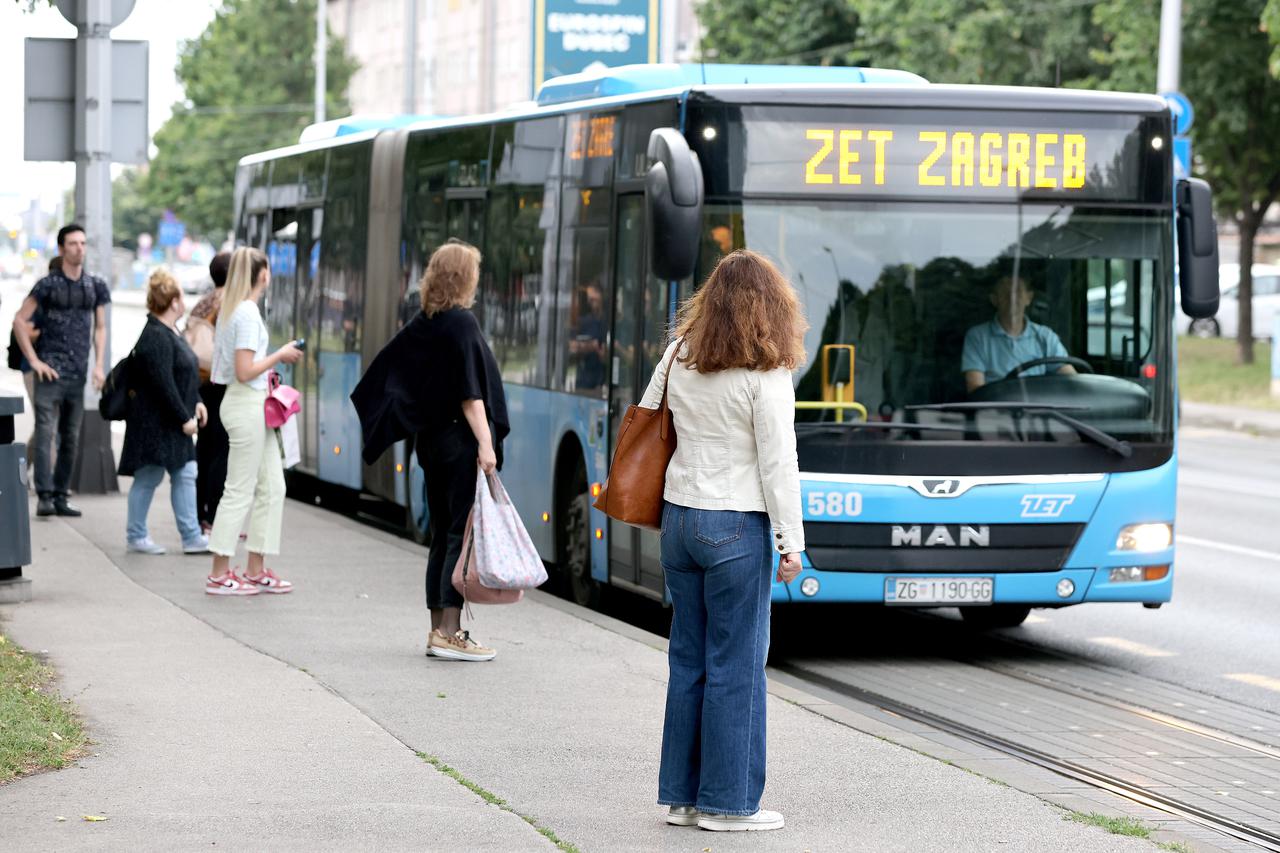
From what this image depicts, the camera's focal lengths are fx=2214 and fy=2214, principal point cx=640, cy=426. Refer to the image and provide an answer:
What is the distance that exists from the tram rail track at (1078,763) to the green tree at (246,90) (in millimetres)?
66015

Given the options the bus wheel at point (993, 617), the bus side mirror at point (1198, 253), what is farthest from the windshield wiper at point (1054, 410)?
the bus wheel at point (993, 617)

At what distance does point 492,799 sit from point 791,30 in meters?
42.8

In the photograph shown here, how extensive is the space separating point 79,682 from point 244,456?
2910mm

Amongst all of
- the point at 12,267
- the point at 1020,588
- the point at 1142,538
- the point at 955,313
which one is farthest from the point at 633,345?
the point at 12,267

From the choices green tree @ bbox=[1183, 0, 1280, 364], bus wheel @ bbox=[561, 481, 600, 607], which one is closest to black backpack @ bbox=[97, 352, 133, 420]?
bus wheel @ bbox=[561, 481, 600, 607]

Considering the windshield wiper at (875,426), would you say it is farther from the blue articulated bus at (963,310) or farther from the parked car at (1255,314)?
the parked car at (1255,314)

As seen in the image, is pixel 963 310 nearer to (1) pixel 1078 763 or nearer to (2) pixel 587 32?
(1) pixel 1078 763

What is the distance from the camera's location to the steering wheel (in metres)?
10.1

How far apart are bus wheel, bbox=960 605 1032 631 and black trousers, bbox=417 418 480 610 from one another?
3604 mm

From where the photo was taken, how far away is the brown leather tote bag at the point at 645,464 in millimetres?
6281

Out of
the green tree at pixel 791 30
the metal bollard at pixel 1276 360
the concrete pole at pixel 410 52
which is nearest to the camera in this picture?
the metal bollard at pixel 1276 360

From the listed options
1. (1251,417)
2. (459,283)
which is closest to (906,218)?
(459,283)

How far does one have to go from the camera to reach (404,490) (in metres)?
14.9

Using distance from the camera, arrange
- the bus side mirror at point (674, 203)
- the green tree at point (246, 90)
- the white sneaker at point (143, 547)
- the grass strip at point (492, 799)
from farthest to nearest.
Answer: the green tree at point (246, 90) < the white sneaker at point (143, 547) < the bus side mirror at point (674, 203) < the grass strip at point (492, 799)
